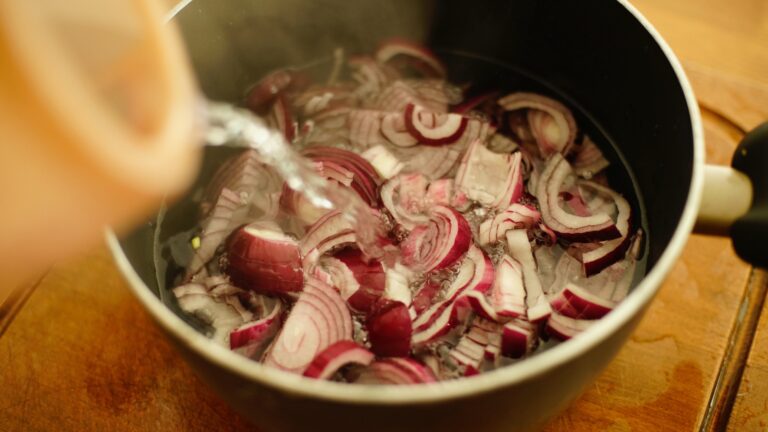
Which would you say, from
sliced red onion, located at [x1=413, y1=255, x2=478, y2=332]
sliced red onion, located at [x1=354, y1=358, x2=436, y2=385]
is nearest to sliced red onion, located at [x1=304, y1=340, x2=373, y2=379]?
sliced red onion, located at [x1=354, y1=358, x2=436, y2=385]

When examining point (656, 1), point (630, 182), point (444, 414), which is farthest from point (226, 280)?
point (656, 1)

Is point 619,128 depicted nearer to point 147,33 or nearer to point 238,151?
point 238,151

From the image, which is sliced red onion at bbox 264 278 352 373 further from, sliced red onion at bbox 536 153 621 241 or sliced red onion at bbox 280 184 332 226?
sliced red onion at bbox 536 153 621 241

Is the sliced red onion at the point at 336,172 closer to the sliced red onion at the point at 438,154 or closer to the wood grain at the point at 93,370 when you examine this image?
the sliced red onion at the point at 438,154

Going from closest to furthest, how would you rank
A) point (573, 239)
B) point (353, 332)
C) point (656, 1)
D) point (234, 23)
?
1. point (353, 332)
2. point (573, 239)
3. point (234, 23)
4. point (656, 1)

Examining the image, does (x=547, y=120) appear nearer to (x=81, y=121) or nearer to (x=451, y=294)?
(x=451, y=294)

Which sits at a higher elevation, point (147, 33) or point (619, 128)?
point (147, 33)

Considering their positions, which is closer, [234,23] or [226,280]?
[226,280]
